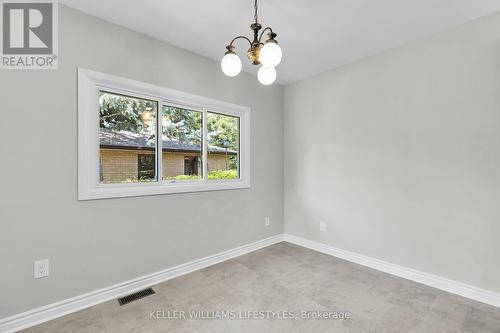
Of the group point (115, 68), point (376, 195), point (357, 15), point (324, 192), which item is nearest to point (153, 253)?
point (115, 68)

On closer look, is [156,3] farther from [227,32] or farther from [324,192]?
[324,192]

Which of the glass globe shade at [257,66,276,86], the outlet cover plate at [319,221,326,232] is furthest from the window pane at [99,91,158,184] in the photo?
the outlet cover plate at [319,221,326,232]

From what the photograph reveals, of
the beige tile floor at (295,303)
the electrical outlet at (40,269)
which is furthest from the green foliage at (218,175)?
the electrical outlet at (40,269)

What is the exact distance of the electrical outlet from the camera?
1826 mm

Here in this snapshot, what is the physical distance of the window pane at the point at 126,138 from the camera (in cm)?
223

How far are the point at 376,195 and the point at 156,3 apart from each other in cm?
304

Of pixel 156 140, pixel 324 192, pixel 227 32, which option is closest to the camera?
pixel 227 32

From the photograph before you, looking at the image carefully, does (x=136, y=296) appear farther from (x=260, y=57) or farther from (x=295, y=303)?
(x=260, y=57)

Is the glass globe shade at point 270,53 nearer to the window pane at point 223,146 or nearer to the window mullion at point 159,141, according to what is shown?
the window mullion at point 159,141

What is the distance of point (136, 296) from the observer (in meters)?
2.20

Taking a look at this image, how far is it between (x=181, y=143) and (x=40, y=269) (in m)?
1.69

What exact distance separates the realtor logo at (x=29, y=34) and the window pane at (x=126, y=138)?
1.53 ft

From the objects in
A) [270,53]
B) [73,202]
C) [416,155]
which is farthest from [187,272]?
[416,155]

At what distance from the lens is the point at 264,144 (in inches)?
143
